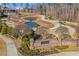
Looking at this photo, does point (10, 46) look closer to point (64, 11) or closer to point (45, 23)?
point (45, 23)

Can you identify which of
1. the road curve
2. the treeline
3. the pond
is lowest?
the road curve

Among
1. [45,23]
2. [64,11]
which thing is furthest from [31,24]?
[64,11]

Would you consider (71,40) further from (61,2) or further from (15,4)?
(15,4)

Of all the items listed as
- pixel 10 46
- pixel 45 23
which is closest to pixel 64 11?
pixel 45 23

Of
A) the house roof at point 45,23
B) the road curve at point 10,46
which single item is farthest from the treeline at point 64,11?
the road curve at point 10,46

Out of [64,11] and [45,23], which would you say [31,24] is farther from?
[64,11]

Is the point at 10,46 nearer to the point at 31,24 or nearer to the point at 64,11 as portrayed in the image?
the point at 31,24

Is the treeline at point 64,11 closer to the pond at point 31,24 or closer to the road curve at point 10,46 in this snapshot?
the pond at point 31,24

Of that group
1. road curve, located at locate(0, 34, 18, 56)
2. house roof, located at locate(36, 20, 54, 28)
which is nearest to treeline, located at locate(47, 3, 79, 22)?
house roof, located at locate(36, 20, 54, 28)

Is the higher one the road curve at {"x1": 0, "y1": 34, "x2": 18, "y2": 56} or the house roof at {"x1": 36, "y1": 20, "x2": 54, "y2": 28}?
the house roof at {"x1": 36, "y1": 20, "x2": 54, "y2": 28}

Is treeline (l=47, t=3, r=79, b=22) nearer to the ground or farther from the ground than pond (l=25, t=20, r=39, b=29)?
farther from the ground

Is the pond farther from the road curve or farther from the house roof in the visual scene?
the road curve

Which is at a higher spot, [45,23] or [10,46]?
[45,23]

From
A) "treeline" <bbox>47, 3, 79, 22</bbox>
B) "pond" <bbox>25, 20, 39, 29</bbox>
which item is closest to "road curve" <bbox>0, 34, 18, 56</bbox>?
"pond" <bbox>25, 20, 39, 29</bbox>
